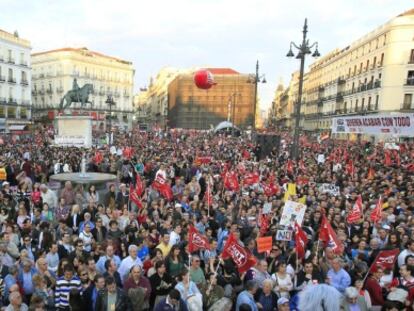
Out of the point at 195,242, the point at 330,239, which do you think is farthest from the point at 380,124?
the point at 195,242

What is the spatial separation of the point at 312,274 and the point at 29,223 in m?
5.32

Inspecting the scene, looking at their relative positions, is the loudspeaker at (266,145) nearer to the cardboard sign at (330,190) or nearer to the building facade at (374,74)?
the cardboard sign at (330,190)

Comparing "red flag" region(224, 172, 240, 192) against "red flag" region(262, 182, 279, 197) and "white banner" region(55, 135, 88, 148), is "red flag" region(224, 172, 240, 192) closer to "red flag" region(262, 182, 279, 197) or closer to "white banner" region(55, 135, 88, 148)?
"red flag" region(262, 182, 279, 197)

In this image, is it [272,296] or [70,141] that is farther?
[70,141]

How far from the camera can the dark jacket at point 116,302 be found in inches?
189

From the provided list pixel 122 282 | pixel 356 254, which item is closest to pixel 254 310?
pixel 122 282

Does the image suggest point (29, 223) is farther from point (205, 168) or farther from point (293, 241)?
point (205, 168)

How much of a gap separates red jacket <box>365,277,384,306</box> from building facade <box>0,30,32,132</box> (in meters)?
50.5

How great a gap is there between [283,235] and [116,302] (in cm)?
363

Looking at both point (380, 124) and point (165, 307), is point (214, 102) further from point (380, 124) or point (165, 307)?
point (165, 307)

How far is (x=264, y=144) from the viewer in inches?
851

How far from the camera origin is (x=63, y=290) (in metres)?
5.14

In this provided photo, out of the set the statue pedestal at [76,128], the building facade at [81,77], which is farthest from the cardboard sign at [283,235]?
the building facade at [81,77]

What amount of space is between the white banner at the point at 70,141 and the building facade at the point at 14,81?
27.4 m
